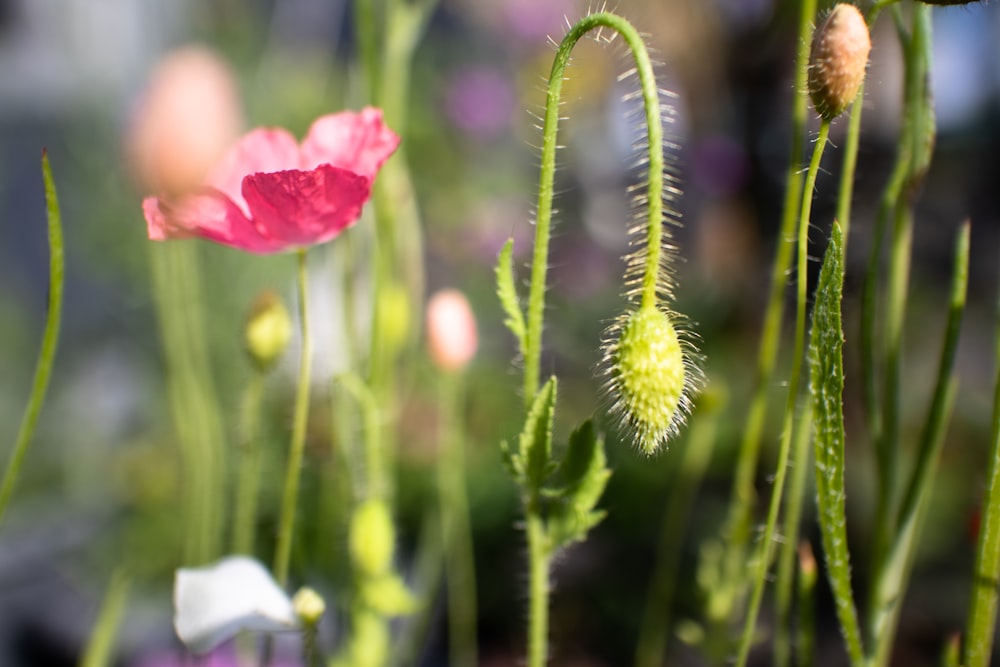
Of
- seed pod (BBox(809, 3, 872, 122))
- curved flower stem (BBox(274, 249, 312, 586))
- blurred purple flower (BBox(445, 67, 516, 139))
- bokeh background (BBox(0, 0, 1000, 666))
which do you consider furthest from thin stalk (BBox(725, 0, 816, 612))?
blurred purple flower (BBox(445, 67, 516, 139))

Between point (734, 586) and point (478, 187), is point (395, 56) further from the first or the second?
point (478, 187)

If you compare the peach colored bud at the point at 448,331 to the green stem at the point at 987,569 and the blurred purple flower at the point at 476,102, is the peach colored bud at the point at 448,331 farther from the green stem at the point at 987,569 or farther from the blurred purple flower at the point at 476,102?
the blurred purple flower at the point at 476,102

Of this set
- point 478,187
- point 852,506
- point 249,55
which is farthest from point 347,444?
point 478,187

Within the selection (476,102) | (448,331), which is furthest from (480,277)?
(448,331)

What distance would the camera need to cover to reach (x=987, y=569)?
215 millimetres

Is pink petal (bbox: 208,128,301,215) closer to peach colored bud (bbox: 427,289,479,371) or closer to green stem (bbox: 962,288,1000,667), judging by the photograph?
peach colored bud (bbox: 427,289,479,371)

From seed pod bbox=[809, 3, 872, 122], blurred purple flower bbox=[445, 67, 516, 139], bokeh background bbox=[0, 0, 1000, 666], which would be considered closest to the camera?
seed pod bbox=[809, 3, 872, 122]

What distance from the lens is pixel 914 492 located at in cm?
25

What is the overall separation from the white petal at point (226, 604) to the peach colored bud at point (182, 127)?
0.51 ft

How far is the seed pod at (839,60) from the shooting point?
19cm

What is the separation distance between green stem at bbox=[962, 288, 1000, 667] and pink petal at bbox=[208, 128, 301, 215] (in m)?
0.22

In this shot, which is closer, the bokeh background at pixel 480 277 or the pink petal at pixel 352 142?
the pink petal at pixel 352 142

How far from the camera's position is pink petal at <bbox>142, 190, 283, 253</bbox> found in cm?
24

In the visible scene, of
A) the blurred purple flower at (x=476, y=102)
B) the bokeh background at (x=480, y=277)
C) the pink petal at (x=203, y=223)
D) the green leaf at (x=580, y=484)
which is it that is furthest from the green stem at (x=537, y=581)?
the blurred purple flower at (x=476, y=102)
